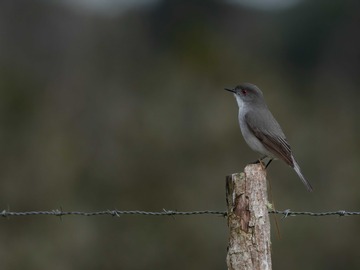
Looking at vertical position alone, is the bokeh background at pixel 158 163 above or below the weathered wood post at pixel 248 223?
above

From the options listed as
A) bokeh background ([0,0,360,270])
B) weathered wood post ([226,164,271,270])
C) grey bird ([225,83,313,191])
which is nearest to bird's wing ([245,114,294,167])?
grey bird ([225,83,313,191])

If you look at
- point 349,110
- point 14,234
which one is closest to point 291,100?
point 349,110

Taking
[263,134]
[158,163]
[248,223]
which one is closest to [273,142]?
[263,134]

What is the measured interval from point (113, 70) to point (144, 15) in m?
31.8

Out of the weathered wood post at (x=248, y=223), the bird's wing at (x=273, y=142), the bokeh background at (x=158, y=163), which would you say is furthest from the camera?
the bokeh background at (x=158, y=163)

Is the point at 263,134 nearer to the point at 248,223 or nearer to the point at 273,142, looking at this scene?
the point at 273,142

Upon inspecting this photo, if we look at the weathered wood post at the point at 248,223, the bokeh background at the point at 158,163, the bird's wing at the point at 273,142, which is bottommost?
the weathered wood post at the point at 248,223

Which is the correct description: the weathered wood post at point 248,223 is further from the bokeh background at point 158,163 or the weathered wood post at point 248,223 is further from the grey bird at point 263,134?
the bokeh background at point 158,163

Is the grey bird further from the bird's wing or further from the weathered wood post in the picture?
the weathered wood post

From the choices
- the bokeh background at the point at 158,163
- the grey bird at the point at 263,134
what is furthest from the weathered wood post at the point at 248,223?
the bokeh background at the point at 158,163

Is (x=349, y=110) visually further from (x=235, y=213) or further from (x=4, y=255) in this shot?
(x=235, y=213)

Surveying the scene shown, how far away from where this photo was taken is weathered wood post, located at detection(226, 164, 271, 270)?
25.6 feet

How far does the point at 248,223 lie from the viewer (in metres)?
7.84

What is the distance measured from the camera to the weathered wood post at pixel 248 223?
779 centimetres
